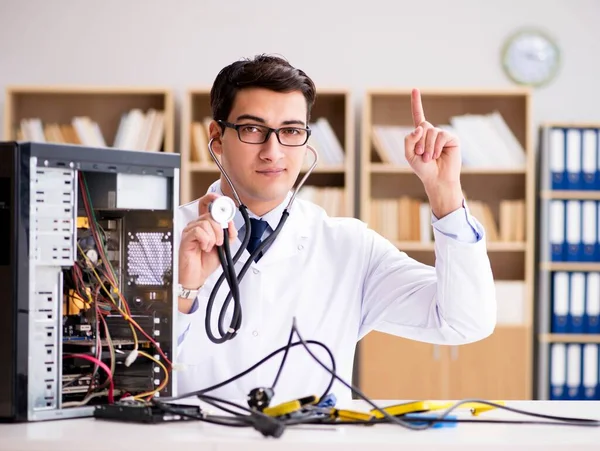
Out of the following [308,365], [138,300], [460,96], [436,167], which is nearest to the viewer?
[138,300]

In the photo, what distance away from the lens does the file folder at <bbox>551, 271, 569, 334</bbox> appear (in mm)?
4082

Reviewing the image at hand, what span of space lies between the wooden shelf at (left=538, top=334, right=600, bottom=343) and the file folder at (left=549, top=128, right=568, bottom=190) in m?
0.73

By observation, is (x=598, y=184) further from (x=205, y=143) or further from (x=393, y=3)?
(x=205, y=143)

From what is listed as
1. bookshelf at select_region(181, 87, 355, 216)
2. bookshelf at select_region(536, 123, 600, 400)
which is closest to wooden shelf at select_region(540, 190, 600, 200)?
bookshelf at select_region(536, 123, 600, 400)

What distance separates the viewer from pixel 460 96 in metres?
4.35

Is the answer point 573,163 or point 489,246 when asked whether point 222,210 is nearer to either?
point 489,246

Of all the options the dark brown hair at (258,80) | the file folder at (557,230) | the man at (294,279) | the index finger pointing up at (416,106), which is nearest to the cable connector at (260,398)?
the man at (294,279)

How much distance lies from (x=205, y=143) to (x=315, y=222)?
227 centimetres

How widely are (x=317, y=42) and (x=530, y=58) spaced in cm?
113

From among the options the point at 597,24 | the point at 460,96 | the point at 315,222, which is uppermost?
the point at 597,24

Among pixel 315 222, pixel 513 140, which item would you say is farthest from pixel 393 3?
pixel 315 222

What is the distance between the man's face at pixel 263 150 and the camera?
173 centimetres

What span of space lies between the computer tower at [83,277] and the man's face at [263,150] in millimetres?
521

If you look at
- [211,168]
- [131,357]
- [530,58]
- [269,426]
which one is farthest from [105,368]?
[530,58]
